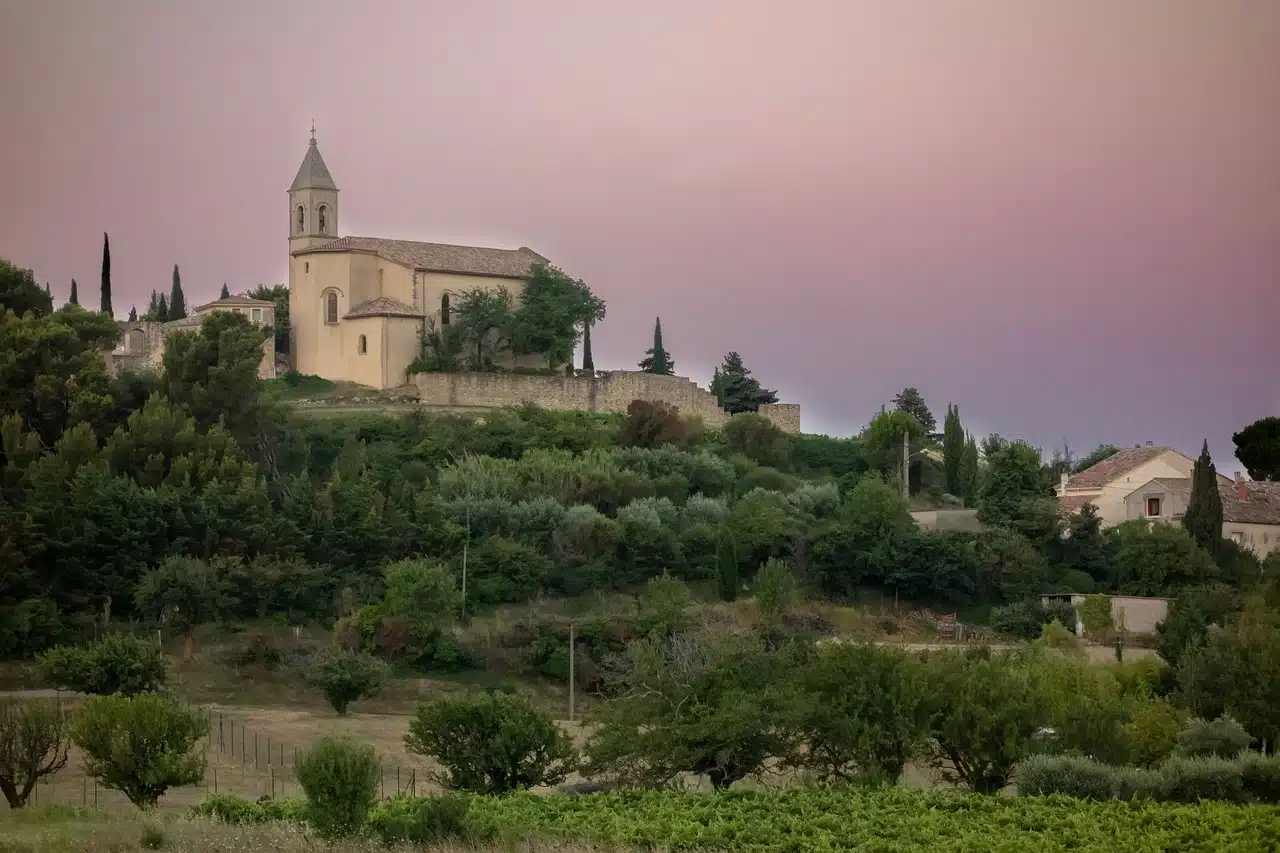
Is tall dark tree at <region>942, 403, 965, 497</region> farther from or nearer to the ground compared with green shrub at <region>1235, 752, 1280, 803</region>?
farther from the ground

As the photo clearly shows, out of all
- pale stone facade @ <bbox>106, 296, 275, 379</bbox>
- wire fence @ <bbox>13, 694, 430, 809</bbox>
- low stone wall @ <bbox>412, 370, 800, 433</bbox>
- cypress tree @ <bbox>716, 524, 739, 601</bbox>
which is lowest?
wire fence @ <bbox>13, 694, 430, 809</bbox>

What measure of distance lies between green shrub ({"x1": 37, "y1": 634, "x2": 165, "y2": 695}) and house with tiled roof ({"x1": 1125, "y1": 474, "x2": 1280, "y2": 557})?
28042 millimetres

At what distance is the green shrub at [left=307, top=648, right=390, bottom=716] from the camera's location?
35344 millimetres

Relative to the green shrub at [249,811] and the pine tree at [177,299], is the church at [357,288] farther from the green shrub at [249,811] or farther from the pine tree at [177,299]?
the green shrub at [249,811]

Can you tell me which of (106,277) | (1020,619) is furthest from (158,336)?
(1020,619)

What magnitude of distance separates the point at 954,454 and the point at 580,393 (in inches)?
425

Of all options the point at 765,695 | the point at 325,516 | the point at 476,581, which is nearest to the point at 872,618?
the point at 476,581

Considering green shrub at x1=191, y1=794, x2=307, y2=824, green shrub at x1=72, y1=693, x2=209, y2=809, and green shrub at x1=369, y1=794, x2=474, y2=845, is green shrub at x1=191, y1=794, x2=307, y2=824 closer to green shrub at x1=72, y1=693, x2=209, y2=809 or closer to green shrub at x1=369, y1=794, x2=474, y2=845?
green shrub at x1=369, y1=794, x2=474, y2=845

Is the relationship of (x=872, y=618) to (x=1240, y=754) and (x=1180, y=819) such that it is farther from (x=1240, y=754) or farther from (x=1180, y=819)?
(x=1180, y=819)

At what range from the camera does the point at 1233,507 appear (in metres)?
52.1

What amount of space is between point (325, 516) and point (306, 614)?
9.27ft

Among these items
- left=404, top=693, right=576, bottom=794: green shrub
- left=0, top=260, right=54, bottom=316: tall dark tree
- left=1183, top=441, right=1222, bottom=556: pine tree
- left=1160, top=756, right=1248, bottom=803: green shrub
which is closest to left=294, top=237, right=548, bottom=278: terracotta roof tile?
left=0, top=260, right=54, bottom=316: tall dark tree

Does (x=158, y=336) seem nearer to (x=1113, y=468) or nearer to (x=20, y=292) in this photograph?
(x=20, y=292)

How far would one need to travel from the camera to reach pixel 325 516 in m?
43.3
